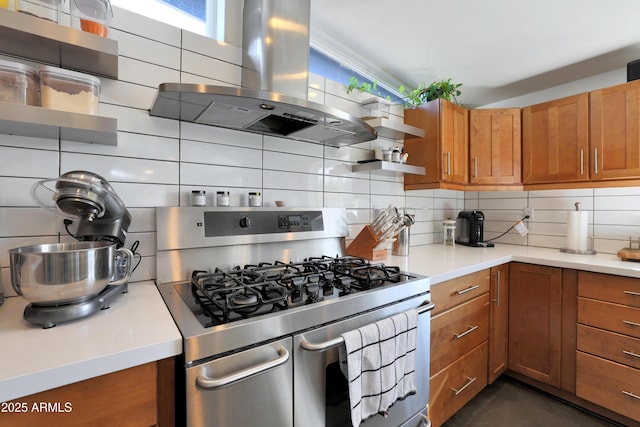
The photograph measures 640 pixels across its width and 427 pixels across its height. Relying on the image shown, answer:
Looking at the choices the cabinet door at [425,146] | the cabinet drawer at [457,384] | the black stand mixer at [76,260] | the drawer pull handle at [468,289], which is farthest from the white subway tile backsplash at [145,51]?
the cabinet drawer at [457,384]

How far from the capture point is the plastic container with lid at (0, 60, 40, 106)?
2.73 ft

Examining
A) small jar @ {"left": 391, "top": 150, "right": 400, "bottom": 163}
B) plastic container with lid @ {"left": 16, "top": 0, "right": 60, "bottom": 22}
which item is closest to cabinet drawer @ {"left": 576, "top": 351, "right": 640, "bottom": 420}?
small jar @ {"left": 391, "top": 150, "right": 400, "bottom": 163}

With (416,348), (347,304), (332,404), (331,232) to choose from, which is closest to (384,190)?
(331,232)

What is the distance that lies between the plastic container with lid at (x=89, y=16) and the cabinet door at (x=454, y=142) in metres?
1.91

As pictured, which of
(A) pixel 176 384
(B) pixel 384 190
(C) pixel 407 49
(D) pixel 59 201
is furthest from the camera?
(B) pixel 384 190

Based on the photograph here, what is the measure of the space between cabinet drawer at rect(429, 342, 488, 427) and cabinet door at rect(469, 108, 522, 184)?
4.16 ft

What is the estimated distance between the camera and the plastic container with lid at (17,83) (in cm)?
83

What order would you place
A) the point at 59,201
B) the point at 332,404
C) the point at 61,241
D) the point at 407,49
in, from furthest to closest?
the point at 407,49, the point at 61,241, the point at 332,404, the point at 59,201

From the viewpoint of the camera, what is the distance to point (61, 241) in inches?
41.8

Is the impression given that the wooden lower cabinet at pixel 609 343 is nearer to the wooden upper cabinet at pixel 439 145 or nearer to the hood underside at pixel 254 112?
the wooden upper cabinet at pixel 439 145

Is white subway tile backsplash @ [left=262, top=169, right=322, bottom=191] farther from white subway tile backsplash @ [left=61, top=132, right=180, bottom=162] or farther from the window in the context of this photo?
the window

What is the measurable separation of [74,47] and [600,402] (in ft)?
9.46

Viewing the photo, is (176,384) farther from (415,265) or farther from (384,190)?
(384,190)

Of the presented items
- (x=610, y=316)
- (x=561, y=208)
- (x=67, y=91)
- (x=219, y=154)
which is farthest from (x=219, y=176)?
(x=561, y=208)
